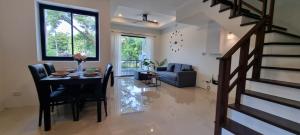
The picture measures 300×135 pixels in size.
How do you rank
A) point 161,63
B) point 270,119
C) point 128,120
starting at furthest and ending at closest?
point 161,63, point 128,120, point 270,119

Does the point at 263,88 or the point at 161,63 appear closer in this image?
the point at 263,88

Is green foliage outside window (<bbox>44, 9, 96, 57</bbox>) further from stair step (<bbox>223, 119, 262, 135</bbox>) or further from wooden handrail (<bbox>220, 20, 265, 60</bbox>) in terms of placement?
stair step (<bbox>223, 119, 262, 135</bbox>)

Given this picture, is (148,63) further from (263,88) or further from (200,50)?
(263,88)

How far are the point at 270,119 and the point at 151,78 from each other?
15.3ft

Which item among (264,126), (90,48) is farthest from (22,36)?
(264,126)

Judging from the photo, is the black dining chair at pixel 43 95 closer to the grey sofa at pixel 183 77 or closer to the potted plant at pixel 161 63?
the grey sofa at pixel 183 77

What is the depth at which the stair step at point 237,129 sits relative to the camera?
1.71 m

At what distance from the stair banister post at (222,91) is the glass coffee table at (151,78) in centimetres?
398

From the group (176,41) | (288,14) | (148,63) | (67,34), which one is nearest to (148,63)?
(148,63)

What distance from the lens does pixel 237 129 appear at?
5.78ft

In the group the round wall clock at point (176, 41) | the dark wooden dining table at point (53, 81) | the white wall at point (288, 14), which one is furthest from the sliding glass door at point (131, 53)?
the white wall at point (288, 14)

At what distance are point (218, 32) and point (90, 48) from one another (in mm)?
4081

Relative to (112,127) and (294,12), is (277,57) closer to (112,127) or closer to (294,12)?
(294,12)

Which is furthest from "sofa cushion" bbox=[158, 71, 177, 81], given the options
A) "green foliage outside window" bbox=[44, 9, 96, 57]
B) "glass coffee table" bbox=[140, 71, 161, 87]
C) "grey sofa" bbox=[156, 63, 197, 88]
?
"green foliage outside window" bbox=[44, 9, 96, 57]
